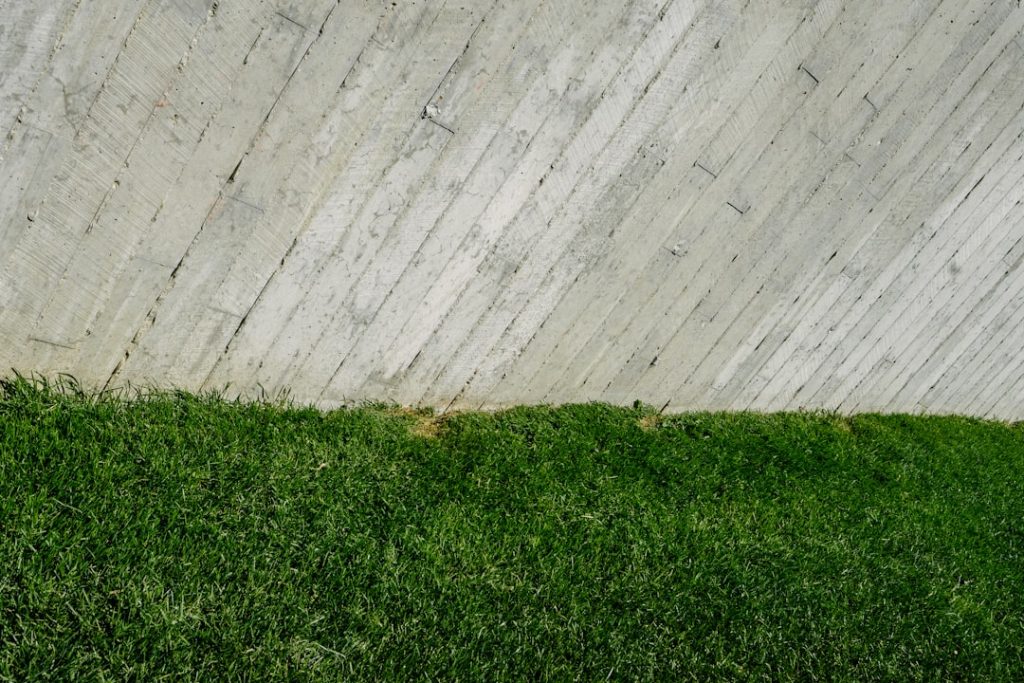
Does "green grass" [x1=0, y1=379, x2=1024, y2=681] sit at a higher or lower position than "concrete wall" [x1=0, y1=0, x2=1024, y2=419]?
lower

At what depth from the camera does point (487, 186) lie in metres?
3.11

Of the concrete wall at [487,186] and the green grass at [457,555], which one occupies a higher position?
the concrete wall at [487,186]

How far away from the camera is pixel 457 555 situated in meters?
2.86

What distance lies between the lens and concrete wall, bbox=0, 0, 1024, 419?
8.15ft

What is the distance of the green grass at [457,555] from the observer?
2.25 meters

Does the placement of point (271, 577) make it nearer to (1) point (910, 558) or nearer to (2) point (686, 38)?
(2) point (686, 38)

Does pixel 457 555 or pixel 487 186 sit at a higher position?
pixel 487 186

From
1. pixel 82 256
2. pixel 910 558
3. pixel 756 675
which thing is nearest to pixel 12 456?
pixel 82 256

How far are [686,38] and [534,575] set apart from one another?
2.17 metres

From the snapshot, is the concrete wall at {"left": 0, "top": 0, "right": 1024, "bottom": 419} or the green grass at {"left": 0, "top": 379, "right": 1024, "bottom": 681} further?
the concrete wall at {"left": 0, "top": 0, "right": 1024, "bottom": 419}

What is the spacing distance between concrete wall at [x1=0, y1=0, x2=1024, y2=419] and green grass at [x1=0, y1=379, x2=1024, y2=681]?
26cm

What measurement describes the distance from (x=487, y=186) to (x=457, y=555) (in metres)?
1.42

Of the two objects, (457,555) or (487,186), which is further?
(487,186)

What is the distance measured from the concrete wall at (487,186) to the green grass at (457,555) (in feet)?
0.84
